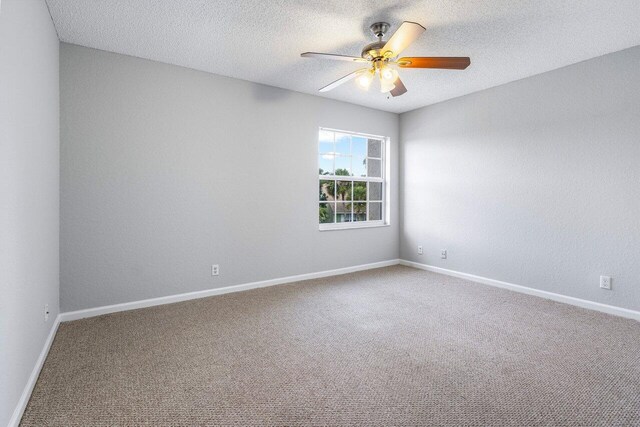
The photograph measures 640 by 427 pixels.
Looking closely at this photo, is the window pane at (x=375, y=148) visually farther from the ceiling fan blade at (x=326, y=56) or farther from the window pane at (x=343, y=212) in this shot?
the ceiling fan blade at (x=326, y=56)

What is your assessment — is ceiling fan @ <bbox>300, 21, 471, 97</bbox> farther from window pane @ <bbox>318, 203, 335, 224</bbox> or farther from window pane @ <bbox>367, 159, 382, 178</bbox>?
window pane @ <bbox>367, 159, 382, 178</bbox>

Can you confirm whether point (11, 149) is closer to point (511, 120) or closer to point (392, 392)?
point (392, 392)

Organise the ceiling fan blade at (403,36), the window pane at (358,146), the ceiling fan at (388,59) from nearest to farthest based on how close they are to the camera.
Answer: the ceiling fan blade at (403,36) < the ceiling fan at (388,59) < the window pane at (358,146)

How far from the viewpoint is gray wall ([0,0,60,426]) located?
1406 millimetres

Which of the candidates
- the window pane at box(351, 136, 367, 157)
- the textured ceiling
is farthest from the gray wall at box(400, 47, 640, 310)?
the window pane at box(351, 136, 367, 157)

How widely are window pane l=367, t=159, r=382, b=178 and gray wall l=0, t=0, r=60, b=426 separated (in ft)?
12.5

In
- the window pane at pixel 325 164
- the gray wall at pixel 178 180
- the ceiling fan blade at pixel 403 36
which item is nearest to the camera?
the ceiling fan blade at pixel 403 36

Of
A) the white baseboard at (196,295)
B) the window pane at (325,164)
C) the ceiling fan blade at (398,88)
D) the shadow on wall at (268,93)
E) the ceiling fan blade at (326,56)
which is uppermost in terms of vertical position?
the shadow on wall at (268,93)

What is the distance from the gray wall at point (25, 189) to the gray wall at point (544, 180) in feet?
14.2

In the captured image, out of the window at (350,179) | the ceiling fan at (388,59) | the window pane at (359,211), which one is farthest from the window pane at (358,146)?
the ceiling fan at (388,59)

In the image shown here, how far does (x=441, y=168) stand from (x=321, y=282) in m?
2.36

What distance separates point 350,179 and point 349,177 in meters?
0.03

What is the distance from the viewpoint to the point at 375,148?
5.07 metres

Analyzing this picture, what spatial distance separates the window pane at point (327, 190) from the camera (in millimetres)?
4500
